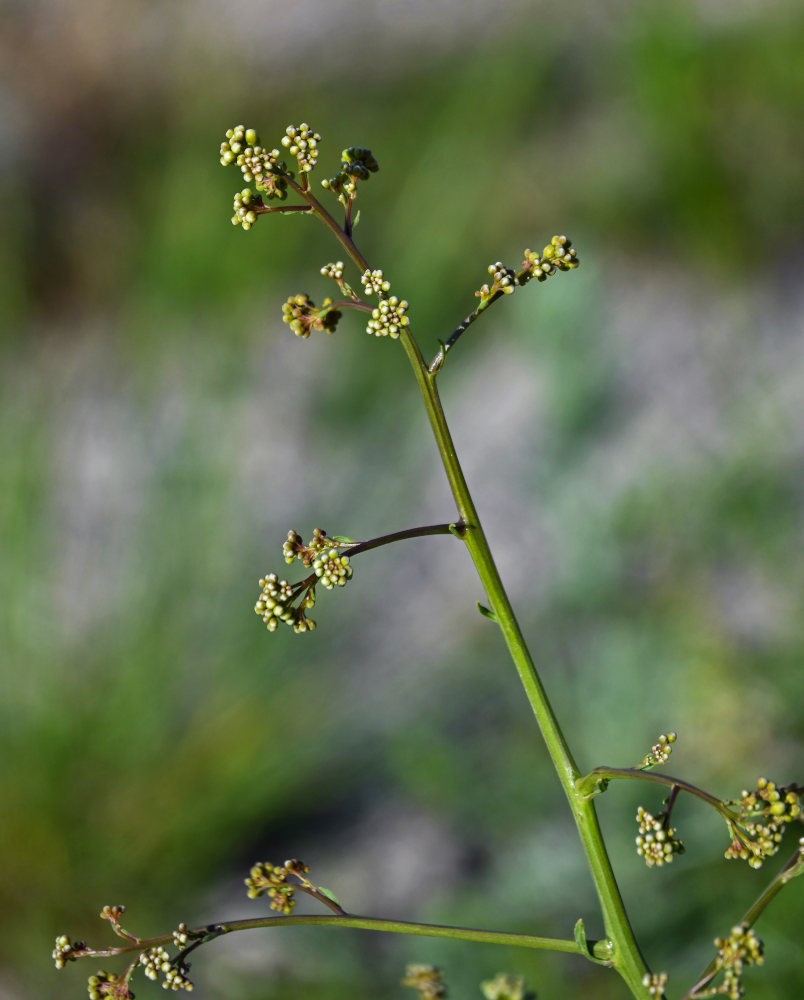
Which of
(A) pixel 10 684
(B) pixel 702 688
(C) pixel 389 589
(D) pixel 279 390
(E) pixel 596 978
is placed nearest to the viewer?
(E) pixel 596 978

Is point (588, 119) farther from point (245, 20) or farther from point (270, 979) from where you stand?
point (270, 979)

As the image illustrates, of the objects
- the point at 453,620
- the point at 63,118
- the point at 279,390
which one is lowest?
the point at 453,620

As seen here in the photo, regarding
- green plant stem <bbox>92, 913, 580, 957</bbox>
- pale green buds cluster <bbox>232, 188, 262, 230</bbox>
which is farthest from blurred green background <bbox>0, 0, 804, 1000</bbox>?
pale green buds cluster <bbox>232, 188, 262, 230</bbox>

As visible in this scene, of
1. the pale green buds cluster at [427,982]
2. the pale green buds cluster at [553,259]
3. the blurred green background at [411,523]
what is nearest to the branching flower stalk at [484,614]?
the pale green buds cluster at [553,259]

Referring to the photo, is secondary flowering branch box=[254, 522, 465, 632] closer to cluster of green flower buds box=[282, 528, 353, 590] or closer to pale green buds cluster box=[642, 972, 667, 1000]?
cluster of green flower buds box=[282, 528, 353, 590]

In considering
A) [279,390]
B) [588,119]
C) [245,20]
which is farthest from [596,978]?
[245,20]

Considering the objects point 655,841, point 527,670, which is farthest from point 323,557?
point 655,841

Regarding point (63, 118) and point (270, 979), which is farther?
point (63, 118)

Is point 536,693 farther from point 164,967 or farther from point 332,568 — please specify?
point 164,967
